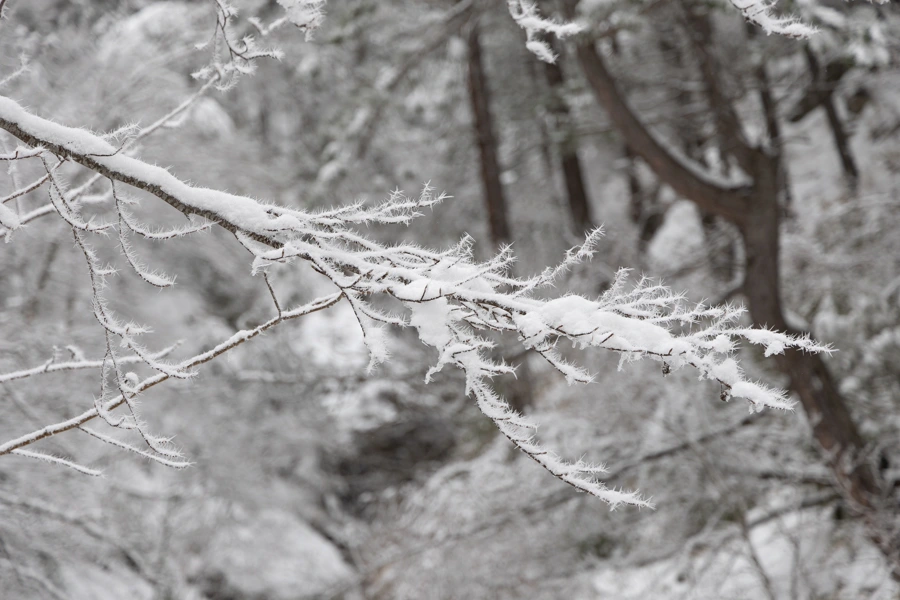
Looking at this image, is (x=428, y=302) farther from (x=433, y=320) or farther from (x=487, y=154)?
(x=487, y=154)

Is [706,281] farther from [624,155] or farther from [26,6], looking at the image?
[624,155]

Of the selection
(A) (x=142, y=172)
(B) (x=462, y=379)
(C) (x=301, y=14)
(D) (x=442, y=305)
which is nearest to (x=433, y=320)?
(D) (x=442, y=305)

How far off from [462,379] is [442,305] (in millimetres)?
6221

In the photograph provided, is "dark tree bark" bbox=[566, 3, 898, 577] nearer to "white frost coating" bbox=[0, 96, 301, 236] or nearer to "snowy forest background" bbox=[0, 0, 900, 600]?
"snowy forest background" bbox=[0, 0, 900, 600]

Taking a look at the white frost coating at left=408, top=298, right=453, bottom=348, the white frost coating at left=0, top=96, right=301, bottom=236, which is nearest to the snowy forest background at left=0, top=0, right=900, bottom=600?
the white frost coating at left=0, top=96, right=301, bottom=236

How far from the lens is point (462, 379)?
7.87 m

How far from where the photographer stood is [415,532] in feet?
23.4

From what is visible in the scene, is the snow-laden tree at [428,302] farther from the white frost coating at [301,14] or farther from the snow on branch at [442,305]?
the white frost coating at [301,14]

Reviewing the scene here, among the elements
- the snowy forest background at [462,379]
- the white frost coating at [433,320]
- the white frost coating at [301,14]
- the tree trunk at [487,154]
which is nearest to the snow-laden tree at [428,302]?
the white frost coating at [433,320]

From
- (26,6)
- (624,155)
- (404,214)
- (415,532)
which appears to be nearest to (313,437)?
(415,532)

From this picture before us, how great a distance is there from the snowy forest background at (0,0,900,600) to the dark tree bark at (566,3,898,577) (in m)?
0.02

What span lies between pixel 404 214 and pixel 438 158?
10830mm

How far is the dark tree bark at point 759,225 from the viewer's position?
213 inches

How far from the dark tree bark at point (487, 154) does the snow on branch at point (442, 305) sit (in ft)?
28.8
